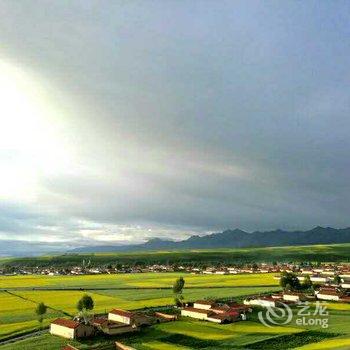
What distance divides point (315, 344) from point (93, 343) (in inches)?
1191

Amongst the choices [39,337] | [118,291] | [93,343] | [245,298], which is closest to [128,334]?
[93,343]

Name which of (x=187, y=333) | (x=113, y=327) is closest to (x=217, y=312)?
(x=187, y=333)

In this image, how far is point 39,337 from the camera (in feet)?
221

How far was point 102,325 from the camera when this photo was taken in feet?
230

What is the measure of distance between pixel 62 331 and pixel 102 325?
19.5ft

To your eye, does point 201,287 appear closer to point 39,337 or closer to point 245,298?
point 245,298

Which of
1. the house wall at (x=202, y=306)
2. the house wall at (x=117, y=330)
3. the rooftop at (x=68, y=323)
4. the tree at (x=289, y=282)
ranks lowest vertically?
the house wall at (x=117, y=330)

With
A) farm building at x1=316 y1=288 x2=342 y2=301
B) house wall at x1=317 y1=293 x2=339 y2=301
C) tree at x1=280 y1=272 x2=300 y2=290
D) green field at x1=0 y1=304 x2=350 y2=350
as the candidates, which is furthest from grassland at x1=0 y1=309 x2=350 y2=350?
tree at x1=280 y1=272 x2=300 y2=290

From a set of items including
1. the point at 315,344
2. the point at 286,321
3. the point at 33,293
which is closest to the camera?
the point at 315,344

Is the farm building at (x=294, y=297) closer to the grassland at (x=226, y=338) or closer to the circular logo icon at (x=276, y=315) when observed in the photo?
the circular logo icon at (x=276, y=315)

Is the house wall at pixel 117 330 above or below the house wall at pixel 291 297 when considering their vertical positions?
below

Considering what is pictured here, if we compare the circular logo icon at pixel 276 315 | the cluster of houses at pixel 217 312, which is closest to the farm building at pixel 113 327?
the cluster of houses at pixel 217 312

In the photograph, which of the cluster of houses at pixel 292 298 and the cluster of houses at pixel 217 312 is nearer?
the cluster of houses at pixel 217 312

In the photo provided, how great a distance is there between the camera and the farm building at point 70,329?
6675cm
